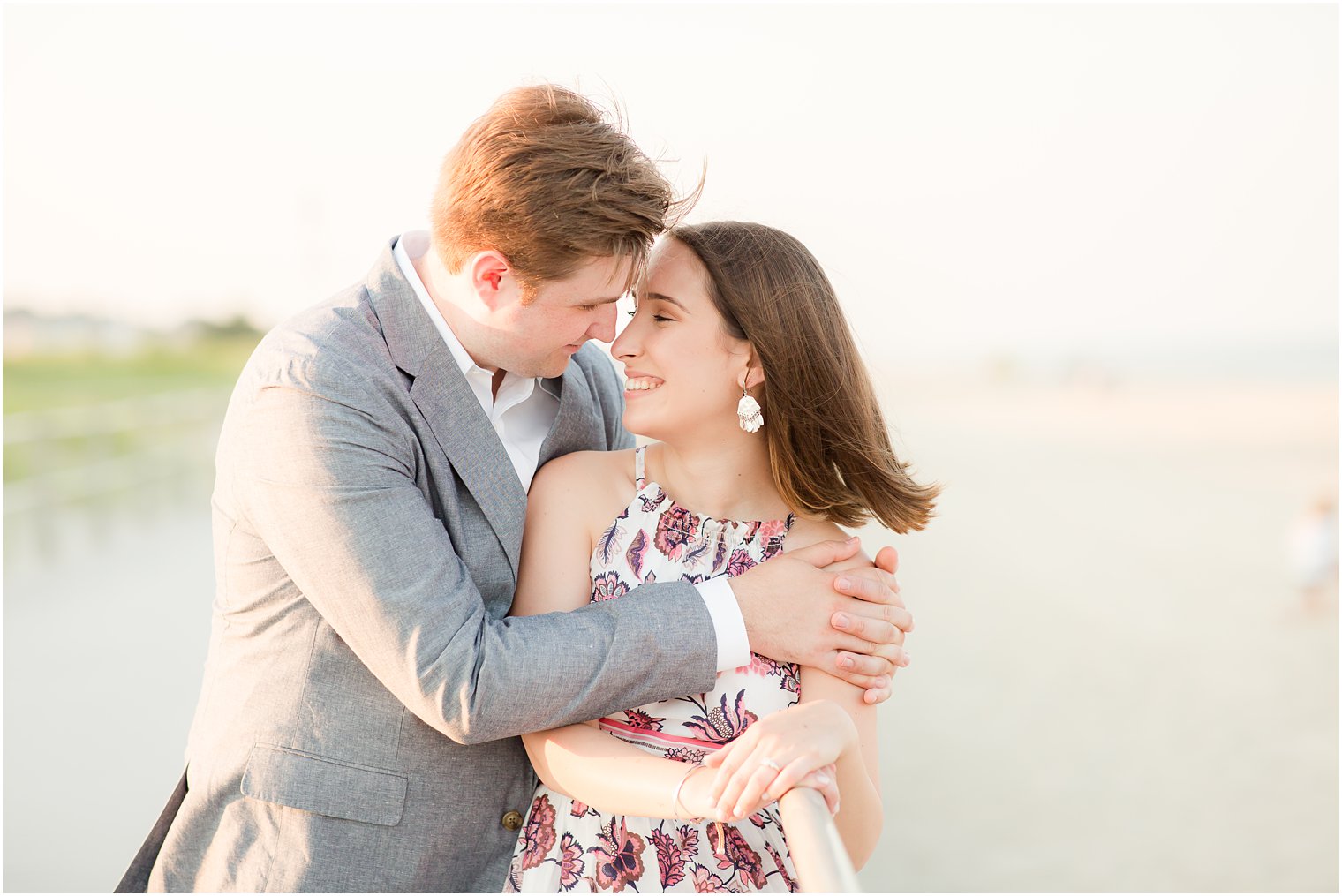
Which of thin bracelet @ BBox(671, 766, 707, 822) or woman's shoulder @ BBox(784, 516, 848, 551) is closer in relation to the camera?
thin bracelet @ BBox(671, 766, 707, 822)

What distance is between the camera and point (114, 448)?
12.9 meters

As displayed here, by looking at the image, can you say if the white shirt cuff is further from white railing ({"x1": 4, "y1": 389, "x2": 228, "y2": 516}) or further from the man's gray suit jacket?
white railing ({"x1": 4, "y1": 389, "x2": 228, "y2": 516})

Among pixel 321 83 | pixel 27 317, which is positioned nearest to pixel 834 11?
pixel 321 83

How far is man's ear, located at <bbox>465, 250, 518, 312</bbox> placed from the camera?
1.96 meters

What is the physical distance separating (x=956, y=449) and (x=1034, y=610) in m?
9.08

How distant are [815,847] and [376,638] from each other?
77cm

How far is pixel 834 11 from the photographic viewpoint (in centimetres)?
2970

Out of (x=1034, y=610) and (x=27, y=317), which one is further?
(x=27, y=317)

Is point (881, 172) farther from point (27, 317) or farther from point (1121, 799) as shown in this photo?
point (1121, 799)

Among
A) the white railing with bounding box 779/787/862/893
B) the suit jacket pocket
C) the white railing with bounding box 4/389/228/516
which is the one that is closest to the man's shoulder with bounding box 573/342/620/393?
the suit jacket pocket

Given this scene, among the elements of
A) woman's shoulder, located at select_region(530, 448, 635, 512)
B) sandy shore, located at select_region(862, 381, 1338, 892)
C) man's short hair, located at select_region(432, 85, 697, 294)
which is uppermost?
man's short hair, located at select_region(432, 85, 697, 294)

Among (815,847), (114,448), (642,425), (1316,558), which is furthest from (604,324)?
(1316,558)

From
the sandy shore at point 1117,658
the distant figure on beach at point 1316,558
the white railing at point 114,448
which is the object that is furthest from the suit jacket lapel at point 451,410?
the distant figure on beach at point 1316,558

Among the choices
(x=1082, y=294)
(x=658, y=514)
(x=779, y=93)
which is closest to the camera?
(x=658, y=514)
